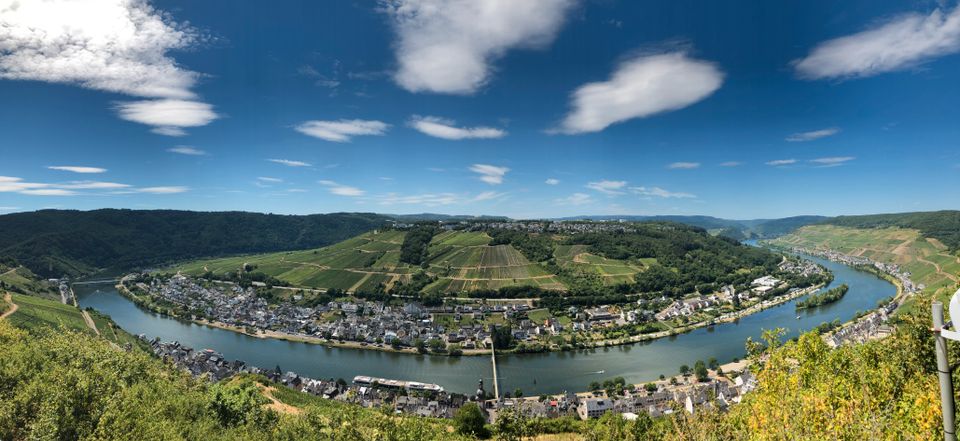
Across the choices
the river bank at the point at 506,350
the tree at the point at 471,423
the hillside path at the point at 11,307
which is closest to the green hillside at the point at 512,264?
the river bank at the point at 506,350

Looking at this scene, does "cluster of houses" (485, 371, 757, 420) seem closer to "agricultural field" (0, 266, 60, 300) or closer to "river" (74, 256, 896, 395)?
"river" (74, 256, 896, 395)

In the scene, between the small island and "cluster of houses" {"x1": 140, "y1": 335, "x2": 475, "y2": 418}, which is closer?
"cluster of houses" {"x1": 140, "y1": 335, "x2": 475, "y2": 418}

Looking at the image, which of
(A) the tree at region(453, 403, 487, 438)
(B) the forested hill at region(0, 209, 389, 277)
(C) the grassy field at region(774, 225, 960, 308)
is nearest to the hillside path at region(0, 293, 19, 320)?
(A) the tree at region(453, 403, 487, 438)

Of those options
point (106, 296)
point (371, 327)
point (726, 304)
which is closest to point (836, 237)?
point (726, 304)

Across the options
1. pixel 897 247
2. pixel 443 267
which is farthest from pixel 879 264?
pixel 443 267

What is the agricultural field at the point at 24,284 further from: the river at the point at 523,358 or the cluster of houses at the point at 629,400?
the cluster of houses at the point at 629,400

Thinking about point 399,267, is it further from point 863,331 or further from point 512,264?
point 863,331
